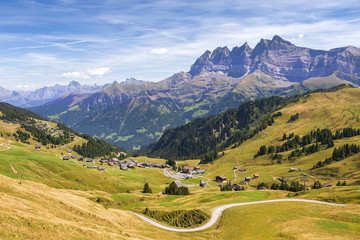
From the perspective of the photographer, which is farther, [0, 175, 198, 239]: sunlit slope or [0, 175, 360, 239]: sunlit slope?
[0, 175, 360, 239]: sunlit slope

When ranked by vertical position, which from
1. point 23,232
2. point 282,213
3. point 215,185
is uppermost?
point 23,232

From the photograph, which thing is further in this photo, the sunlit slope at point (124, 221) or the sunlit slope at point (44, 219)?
the sunlit slope at point (124, 221)

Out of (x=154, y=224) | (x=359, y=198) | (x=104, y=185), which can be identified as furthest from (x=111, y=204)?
(x=359, y=198)

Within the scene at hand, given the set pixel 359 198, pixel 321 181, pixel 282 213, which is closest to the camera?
pixel 282 213

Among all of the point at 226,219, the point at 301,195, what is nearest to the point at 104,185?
the point at 226,219

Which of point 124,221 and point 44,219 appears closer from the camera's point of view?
point 44,219

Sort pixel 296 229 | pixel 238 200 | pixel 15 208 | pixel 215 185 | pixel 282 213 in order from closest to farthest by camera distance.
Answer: pixel 15 208
pixel 296 229
pixel 282 213
pixel 238 200
pixel 215 185

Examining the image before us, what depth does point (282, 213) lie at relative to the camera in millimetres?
70125

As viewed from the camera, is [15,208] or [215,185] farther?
[215,185]

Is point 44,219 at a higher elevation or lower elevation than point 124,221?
higher

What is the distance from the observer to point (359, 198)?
78562 millimetres

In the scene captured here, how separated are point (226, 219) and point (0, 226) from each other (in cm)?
6109

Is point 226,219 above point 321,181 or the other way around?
above

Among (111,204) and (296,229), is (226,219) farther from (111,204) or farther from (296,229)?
(111,204)
